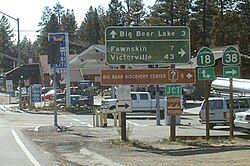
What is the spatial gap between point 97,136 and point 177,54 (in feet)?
17.6

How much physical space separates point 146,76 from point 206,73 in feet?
7.14

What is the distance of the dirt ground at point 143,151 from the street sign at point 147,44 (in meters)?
3.04

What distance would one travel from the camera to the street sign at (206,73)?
2006 cm

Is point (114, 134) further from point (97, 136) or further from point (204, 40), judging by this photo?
point (204, 40)

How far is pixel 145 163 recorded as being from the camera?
49.0ft

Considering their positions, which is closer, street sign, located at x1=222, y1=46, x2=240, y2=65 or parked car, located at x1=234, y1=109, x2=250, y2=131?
street sign, located at x1=222, y1=46, x2=240, y2=65

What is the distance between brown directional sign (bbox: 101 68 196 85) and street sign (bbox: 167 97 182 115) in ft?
2.21

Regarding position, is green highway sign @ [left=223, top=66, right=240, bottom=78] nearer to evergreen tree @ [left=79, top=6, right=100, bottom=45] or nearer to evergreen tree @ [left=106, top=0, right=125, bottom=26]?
evergreen tree @ [left=106, top=0, right=125, bottom=26]

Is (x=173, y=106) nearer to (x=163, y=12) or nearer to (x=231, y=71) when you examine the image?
(x=231, y=71)

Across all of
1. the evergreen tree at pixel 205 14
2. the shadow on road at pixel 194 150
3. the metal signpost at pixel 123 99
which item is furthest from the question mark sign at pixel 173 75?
the evergreen tree at pixel 205 14

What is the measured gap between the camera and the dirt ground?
1514 centimetres

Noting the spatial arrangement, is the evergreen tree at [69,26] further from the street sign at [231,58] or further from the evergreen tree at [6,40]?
the street sign at [231,58]

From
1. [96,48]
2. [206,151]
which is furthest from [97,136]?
[96,48]

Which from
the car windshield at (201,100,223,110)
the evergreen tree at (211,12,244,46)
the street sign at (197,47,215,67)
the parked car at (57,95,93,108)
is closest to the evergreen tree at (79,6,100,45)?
the evergreen tree at (211,12,244,46)
